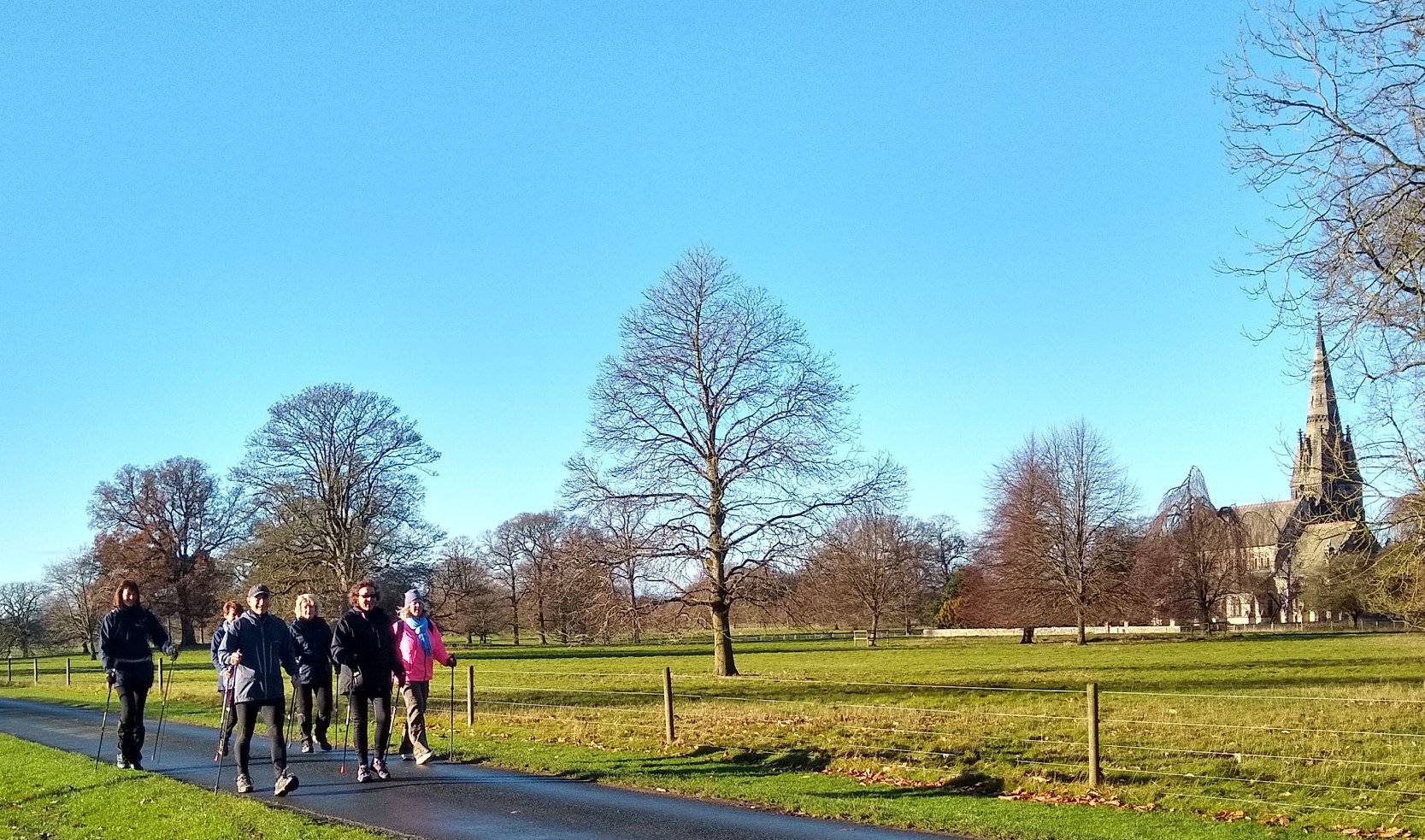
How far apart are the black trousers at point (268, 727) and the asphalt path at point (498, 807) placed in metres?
0.36

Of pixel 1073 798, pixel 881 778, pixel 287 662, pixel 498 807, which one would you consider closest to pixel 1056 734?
pixel 881 778

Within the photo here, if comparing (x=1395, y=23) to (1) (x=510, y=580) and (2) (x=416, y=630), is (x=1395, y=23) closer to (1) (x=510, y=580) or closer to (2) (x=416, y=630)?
(2) (x=416, y=630)

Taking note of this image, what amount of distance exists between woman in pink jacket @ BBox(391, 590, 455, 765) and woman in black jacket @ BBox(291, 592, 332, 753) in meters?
1.39

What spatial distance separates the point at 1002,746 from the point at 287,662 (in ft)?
30.3

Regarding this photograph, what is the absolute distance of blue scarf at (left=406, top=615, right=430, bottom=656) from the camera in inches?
516

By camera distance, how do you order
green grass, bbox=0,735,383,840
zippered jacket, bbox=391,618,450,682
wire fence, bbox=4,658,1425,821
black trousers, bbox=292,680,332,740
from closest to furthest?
1. green grass, bbox=0,735,383,840
2. wire fence, bbox=4,658,1425,821
3. zippered jacket, bbox=391,618,450,682
4. black trousers, bbox=292,680,332,740

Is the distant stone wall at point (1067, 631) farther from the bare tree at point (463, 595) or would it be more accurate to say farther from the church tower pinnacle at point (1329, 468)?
the church tower pinnacle at point (1329, 468)

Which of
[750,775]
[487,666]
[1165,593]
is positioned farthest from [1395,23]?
[1165,593]

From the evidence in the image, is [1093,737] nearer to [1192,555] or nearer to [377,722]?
[377,722]

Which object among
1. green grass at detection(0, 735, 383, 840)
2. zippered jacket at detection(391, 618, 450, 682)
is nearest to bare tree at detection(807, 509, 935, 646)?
zippered jacket at detection(391, 618, 450, 682)

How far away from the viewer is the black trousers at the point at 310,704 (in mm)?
14883

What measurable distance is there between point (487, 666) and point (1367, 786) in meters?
39.8

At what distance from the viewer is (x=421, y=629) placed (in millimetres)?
13133

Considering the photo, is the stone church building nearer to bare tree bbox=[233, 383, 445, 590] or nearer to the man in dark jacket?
the man in dark jacket
